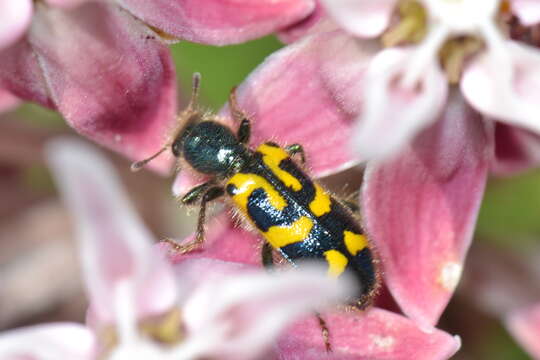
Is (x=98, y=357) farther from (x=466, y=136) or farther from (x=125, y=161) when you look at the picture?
(x=125, y=161)

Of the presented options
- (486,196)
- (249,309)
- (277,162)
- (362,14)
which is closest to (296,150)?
(277,162)

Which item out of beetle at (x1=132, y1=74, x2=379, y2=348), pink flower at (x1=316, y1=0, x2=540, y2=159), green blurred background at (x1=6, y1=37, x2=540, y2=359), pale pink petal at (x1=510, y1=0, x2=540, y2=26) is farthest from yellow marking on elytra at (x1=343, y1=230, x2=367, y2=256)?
green blurred background at (x1=6, y1=37, x2=540, y2=359)

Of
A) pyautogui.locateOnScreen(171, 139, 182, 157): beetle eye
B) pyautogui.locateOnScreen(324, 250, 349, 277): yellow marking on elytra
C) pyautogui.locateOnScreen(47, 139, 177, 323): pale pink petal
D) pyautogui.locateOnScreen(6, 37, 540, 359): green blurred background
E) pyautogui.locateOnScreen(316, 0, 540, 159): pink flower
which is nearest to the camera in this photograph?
pyautogui.locateOnScreen(47, 139, 177, 323): pale pink petal

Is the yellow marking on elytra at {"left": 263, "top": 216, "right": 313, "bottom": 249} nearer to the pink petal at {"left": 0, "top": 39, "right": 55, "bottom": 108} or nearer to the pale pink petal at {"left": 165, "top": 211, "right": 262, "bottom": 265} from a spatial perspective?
the pale pink petal at {"left": 165, "top": 211, "right": 262, "bottom": 265}

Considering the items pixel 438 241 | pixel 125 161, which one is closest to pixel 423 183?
pixel 438 241

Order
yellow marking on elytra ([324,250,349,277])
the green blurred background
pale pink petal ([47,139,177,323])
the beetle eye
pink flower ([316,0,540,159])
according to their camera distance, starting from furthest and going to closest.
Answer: the green blurred background < the beetle eye < yellow marking on elytra ([324,250,349,277]) < pink flower ([316,0,540,159]) < pale pink petal ([47,139,177,323])

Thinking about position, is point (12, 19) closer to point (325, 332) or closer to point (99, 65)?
point (99, 65)

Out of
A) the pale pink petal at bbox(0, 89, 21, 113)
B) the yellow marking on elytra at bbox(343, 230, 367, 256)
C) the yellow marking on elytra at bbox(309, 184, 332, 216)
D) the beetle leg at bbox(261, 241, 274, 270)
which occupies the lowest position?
the yellow marking on elytra at bbox(343, 230, 367, 256)
